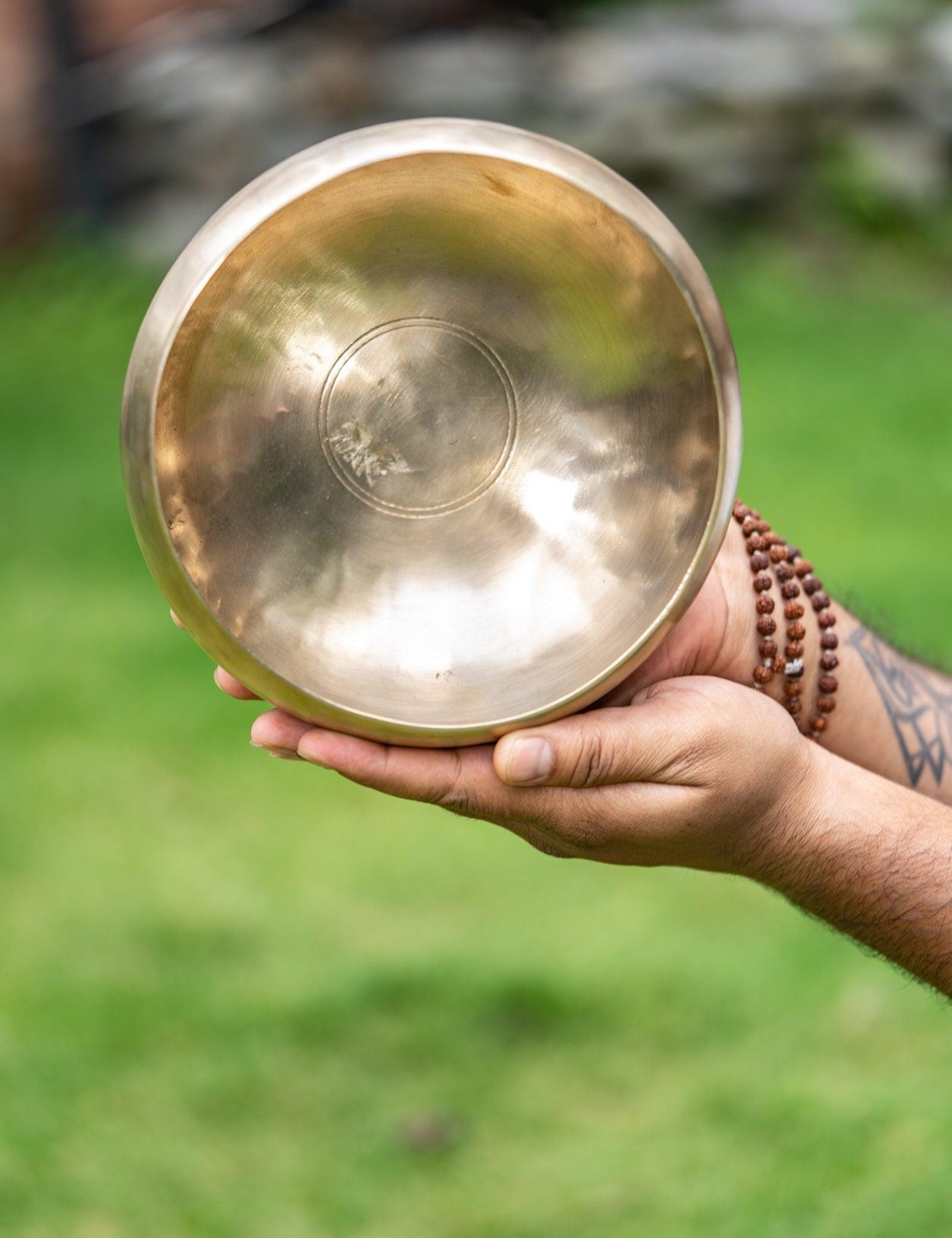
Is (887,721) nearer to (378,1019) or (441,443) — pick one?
(441,443)

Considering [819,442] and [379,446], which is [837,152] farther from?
[379,446]

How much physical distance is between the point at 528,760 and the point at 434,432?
411mm

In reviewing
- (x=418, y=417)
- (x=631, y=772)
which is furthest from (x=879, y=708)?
(x=418, y=417)

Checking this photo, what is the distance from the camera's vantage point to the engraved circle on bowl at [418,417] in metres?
1.70

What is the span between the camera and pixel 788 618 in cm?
200

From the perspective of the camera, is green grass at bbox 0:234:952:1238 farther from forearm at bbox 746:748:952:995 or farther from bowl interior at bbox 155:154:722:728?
bowl interior at bbox 155:154:722:728

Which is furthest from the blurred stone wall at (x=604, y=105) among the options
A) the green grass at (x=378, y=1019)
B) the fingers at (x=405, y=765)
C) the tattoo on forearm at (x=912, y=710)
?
the fingers at (x=405, y=765)

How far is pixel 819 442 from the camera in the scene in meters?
5.73

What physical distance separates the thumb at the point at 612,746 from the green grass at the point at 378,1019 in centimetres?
89

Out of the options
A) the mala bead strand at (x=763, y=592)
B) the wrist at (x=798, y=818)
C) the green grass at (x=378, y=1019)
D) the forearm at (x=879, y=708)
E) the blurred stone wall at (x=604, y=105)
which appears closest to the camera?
the wrist at (x=798, y=818)

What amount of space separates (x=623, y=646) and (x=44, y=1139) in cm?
174

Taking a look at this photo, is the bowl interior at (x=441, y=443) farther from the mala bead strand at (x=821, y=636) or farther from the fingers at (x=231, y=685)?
the mala bead strand at (x=821, y=636)

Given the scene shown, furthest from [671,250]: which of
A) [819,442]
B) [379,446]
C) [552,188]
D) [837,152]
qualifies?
[837,152]

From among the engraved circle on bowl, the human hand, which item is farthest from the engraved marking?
the human hand
